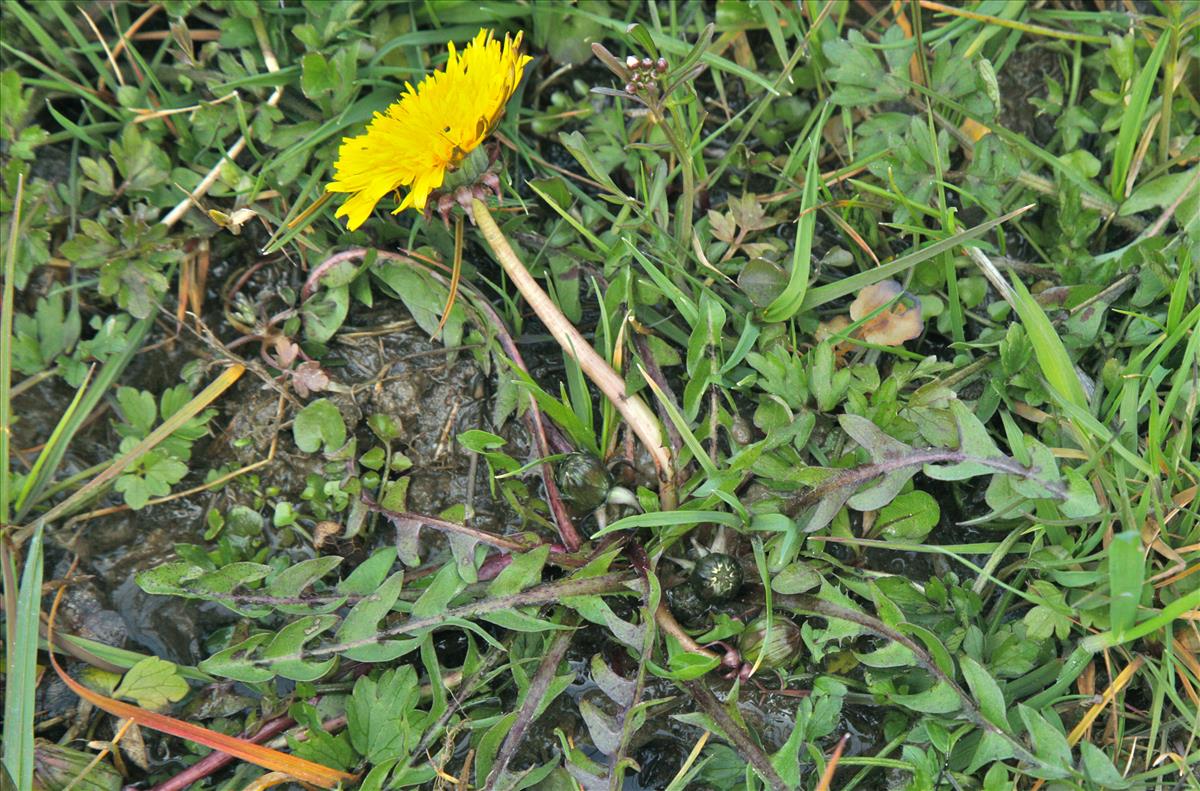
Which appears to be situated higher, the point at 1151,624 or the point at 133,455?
the point at 133,455

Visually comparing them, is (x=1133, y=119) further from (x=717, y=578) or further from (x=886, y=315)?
(x=717, y=578)

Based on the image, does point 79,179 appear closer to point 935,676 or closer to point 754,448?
point 754,448

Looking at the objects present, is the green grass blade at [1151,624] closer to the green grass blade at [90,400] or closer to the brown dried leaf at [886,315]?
the brown dried leaf at [886,315]

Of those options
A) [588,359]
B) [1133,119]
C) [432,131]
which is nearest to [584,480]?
[588,359]

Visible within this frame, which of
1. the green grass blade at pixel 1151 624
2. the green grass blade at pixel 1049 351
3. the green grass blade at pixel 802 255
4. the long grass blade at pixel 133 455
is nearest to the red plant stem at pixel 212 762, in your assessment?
the long grass blade at pixel 133 455

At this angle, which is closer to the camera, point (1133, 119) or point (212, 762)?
point (212, 762)

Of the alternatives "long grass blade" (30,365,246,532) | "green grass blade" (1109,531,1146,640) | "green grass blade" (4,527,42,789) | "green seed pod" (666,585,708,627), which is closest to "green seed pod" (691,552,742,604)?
"green seed pod" (666,585,708,627)

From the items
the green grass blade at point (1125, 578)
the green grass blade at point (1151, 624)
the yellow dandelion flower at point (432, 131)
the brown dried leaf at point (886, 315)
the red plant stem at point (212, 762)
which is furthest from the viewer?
the brown dried leaf at point (886, 315)
